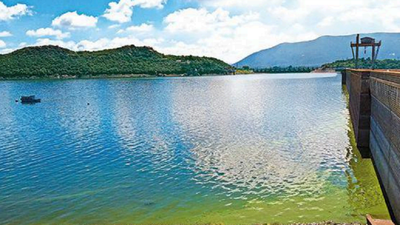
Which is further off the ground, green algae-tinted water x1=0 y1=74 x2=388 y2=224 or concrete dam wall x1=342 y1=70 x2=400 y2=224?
concrete dam wall x1=342 y1=70 x2=400 y2=224

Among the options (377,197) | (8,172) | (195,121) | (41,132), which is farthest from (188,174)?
(41,132)

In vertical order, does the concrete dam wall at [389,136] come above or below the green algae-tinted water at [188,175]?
above

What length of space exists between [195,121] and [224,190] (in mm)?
23768

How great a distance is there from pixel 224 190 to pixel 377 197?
25.5 ft

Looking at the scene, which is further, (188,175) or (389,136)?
(188,175)

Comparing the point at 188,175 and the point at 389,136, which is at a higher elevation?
the point at 389,136

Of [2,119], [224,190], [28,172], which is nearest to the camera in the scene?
[224,190]

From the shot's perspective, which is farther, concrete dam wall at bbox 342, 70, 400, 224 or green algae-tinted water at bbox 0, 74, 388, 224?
green algae-tinted water at bbox 0, 74, 388, 224

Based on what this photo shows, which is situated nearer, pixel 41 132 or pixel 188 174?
pixel 188 174

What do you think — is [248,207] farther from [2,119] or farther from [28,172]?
[2,119]

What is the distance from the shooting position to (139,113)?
51750 millimetres

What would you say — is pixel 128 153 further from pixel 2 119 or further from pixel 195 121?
pixel 2 119

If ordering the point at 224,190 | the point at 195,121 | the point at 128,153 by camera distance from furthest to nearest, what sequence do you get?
1. the point at 195,121
2. the point at 128,153
3. the point at 224,190

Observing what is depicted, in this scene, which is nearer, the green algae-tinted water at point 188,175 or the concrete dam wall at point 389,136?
the concrete dam wall at point 389,136
